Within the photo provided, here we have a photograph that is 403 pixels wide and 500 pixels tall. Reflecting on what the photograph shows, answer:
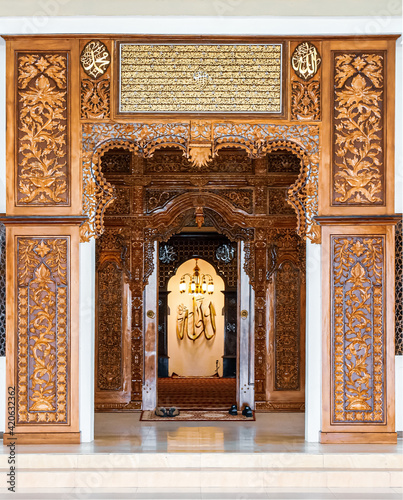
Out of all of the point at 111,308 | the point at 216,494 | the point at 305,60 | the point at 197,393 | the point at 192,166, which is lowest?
the point at 197,393

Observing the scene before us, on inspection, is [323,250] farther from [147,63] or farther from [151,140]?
[147,63]

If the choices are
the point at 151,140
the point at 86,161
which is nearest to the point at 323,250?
the point at 151,140

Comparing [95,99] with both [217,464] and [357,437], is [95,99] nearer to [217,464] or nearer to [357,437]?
[217,464]

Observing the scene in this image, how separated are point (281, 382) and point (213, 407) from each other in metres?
0.77

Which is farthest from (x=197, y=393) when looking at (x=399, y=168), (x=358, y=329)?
(x=399, y=168)

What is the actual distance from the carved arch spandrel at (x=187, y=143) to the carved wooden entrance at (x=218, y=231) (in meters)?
1.68

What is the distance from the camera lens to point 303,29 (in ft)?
15.3

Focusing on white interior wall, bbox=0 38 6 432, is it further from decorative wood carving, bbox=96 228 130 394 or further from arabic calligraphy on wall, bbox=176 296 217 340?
arabic calligraphy on wall, bbox=176 296 217 340

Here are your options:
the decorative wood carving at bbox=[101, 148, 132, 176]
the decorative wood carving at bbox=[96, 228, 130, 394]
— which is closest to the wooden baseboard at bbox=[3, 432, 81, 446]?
the decorative wood carving at bbox=[96, 228, 130, 394]

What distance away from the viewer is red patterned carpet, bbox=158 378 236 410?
6973 millimetres

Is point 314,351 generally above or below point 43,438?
above

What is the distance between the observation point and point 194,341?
10023mm

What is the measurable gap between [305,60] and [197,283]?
560cm

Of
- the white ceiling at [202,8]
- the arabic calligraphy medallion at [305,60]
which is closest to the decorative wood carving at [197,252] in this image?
the arabic calligraphy medallion at [305,60]
